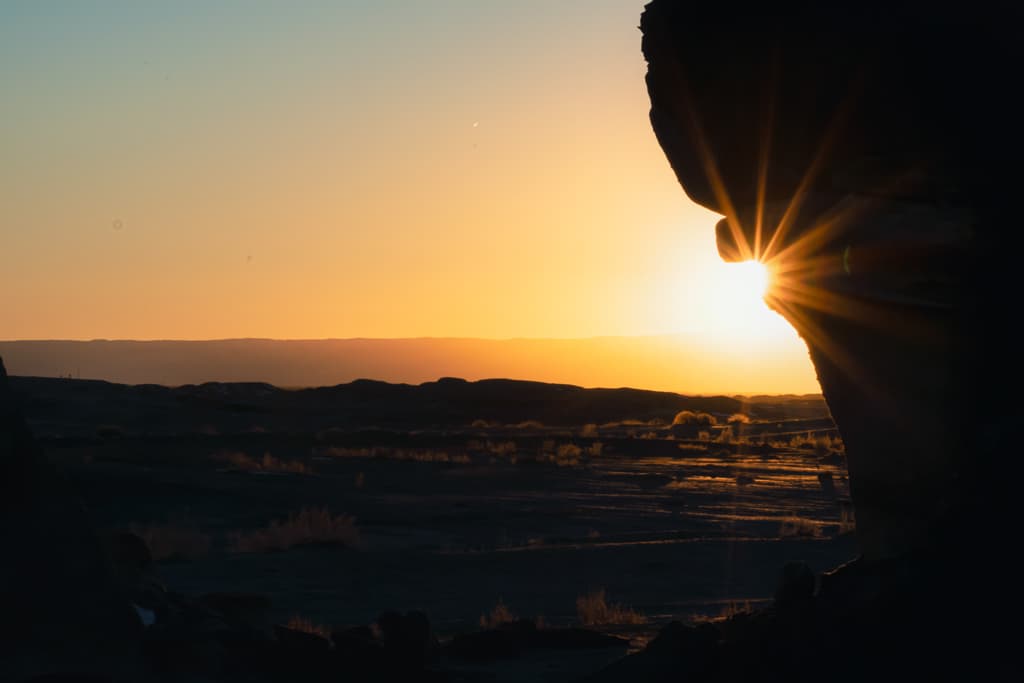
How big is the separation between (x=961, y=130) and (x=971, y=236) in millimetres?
793

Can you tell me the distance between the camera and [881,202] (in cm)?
999

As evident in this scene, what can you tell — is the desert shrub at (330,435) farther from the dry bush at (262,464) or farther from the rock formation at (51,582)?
the rock formation at (51,582)

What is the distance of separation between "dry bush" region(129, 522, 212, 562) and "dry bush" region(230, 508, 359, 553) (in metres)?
0.70

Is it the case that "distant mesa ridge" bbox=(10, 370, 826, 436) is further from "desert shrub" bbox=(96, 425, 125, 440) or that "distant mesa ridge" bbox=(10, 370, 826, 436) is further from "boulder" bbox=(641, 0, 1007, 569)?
"boulder" bbox=(641, 0, 1007, 569)

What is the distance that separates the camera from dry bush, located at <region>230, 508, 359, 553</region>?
2186cm

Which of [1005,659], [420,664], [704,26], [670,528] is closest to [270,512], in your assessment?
[670,528]

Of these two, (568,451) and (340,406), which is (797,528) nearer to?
(568,451)

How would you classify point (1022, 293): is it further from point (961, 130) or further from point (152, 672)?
point (152, 672)

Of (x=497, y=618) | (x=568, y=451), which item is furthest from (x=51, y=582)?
(x=568, y=451)

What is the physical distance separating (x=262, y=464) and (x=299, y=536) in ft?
56.3

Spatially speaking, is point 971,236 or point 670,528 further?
point 670,528

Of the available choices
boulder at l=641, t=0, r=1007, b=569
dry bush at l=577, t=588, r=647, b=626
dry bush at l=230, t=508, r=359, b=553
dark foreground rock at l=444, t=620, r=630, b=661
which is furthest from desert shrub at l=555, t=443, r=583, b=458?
boulder at l=641, t=0, r=1007, b=569

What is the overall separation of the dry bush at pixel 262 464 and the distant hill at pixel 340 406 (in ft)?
48.6

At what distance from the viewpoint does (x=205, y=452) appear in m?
43.1
